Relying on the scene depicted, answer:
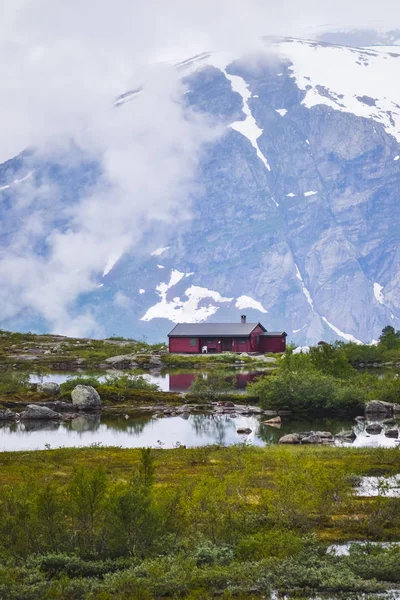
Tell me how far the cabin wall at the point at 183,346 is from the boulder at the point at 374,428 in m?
75.8

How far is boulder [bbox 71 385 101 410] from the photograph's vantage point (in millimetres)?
55062

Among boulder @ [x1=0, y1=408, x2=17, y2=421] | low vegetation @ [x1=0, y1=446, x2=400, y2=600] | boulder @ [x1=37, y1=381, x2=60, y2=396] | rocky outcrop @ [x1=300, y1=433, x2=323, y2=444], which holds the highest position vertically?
low vegetation @ [x1=0, y1=446, x2=400, y2=600]

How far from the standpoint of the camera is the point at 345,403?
52.4 m

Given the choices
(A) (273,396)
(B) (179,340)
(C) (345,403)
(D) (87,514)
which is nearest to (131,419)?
(A) (273,396)

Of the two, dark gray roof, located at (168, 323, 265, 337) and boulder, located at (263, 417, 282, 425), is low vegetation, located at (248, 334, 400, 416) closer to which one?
boulder, located at (263, 417, 282, 425)

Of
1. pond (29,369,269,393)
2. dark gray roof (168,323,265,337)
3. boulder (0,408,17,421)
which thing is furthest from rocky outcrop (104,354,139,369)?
boulder (0,408,17,421)

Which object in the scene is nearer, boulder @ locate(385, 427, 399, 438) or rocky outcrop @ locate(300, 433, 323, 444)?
rocky outcrop @ locate(300, 433, 323, 444)

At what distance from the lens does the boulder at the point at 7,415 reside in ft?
168

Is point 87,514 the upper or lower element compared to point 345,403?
upper

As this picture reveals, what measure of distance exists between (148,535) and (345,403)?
1413 inches

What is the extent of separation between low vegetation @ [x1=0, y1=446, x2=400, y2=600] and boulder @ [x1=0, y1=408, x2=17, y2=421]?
100 feet

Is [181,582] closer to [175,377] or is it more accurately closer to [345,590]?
[345,590]

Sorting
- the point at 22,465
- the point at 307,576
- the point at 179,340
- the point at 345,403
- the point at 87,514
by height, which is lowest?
the point at 179,340

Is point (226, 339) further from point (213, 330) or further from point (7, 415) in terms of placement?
point (7, 415)
